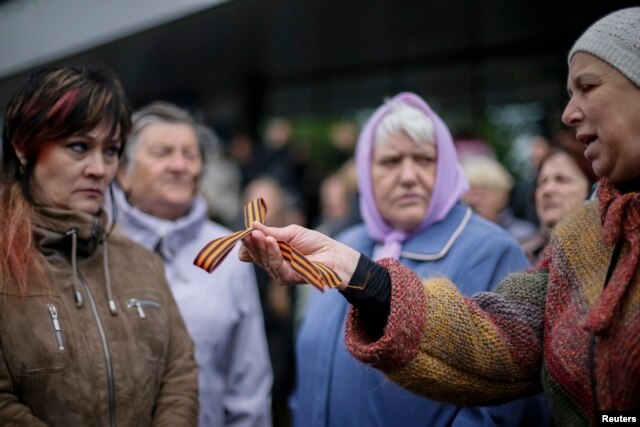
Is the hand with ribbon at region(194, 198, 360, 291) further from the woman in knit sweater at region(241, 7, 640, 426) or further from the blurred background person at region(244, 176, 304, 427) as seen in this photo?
the blurred background person at region(244, 176, 304, 427)

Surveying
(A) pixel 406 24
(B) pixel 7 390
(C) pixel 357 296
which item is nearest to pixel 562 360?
(C) pixel 357 296

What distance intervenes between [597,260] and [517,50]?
7136mm

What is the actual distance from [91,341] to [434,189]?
161 cm

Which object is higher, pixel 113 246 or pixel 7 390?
pixel 113 246

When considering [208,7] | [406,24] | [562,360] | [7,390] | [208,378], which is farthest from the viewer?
[406,24]

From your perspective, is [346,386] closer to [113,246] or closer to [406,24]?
[113,246]

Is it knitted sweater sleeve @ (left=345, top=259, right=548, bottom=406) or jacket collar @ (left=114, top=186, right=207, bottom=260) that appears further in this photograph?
jacket collar @ (left=114, top=186, right=207, bottom=260)

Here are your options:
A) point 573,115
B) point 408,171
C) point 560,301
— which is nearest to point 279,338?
point 408,171

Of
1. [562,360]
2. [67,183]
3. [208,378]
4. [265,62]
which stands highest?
[265,62]

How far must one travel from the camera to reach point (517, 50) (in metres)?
8.66

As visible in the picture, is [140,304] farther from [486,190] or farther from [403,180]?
[486,190]

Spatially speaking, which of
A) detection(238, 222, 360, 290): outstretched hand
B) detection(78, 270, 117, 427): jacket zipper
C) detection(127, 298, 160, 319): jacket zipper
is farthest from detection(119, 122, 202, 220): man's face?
detection(238, 222, 360, 290): outstretched hand

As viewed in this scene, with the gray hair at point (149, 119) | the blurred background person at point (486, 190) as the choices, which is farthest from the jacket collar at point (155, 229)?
the blurred background person at point (486, 190)

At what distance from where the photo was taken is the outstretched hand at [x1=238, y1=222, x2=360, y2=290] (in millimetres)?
2074
